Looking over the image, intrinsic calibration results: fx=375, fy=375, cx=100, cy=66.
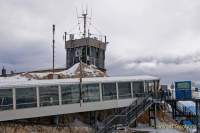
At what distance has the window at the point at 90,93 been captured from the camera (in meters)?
38.2

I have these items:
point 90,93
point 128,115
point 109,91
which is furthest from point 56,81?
point 128,115

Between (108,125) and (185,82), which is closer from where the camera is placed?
(108,125)

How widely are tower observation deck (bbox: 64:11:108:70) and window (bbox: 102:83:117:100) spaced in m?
22.8

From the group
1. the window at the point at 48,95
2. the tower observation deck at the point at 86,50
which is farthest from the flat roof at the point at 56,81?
the tower observation deck at the point at 86,50

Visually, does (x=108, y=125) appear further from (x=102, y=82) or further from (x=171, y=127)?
(x=171, y=127)

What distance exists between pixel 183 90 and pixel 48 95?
1852 cm

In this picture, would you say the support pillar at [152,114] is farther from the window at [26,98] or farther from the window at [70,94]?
the window at [26,98]

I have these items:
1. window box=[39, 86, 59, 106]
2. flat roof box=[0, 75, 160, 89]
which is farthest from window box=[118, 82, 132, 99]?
window box=[39, 86, 59, 106]

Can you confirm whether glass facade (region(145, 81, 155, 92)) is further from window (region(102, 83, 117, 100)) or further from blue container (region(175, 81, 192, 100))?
window (region(102, 83, 117, 100))

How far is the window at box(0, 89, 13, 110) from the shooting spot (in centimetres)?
3188

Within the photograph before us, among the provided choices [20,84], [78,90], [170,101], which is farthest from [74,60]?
[20,84]

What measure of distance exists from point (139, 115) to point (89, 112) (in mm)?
5497

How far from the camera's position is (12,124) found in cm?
3234

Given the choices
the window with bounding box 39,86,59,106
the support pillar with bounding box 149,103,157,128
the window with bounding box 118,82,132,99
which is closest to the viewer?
the window with bounding box 39,86,59,106
